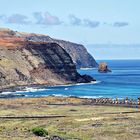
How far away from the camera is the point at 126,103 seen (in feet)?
367

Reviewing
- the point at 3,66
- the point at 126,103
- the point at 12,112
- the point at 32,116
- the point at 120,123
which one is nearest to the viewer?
the point at 120,123

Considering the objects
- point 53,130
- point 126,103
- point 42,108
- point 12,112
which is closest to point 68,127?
point 53,130

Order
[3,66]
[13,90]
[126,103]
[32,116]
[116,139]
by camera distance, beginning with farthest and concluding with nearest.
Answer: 1. [3,66]
2. [13,90]
3. [126,103]
4. [32,116]
5. [116,139]

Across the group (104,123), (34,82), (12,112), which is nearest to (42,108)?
(12,112)

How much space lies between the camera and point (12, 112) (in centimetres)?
9044

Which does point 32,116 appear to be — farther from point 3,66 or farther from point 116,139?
point 3,66

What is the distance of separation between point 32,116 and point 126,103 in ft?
114

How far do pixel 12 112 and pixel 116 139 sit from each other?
37182mm

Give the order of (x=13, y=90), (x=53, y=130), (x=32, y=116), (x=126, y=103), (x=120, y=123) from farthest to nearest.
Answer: (x=13, y=90) < (x=126, y=103) < (x=32, y=116) < (x=120, y=123) < (x=53, y=130)

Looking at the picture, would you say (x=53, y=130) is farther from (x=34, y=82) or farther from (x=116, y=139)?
(x=34, y=82)

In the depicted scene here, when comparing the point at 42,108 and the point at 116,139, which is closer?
the point at 116,139

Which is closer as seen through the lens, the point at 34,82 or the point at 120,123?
the point at 120,123

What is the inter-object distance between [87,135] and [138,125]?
35.6 ft

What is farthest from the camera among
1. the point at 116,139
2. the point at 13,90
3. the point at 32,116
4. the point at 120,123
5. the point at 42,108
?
the point at 13,90
